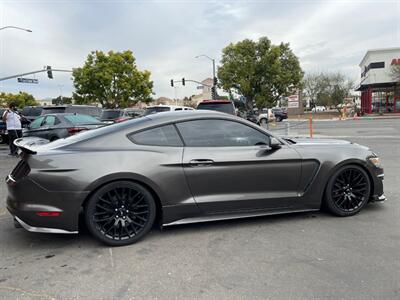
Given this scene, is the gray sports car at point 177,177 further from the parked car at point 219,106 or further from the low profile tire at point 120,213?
the parked car at point 219,106

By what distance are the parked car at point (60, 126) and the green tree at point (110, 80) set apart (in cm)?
3023

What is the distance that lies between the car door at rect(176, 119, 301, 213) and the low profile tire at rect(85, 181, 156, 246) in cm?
57

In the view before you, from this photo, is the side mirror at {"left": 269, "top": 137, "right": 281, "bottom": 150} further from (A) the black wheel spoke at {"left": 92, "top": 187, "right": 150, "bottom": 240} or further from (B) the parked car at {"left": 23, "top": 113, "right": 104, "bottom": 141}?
(B) the parked car at {"left": 23, "top": 113, "right": 104, "bottom": 141}

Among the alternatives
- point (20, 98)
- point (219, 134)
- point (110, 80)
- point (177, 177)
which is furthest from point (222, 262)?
point (20, 98)

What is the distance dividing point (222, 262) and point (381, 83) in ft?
138

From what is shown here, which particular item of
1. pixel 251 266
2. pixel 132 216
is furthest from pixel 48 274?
pixel 251 266

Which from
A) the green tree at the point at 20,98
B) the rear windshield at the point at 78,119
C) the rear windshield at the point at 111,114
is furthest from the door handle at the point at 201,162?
the green tree at the point at 20,98

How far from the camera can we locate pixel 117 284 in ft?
8.78

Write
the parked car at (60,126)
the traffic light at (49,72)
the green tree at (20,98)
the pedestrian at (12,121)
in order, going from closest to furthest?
the parked car at (60,126)
the pedestrian at (12,121)
the traffic light at (49,72)
the green tree at (20,98)

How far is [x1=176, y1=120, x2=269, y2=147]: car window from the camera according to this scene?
369 centimetres

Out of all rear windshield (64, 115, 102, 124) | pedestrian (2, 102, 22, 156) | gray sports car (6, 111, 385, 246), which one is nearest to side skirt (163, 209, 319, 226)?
gray sports car (6, 111, 385, 246)

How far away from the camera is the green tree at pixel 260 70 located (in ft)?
122

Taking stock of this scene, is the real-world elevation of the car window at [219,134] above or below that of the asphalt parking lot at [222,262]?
above

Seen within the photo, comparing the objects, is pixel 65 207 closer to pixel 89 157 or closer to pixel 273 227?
pixel 89 157
